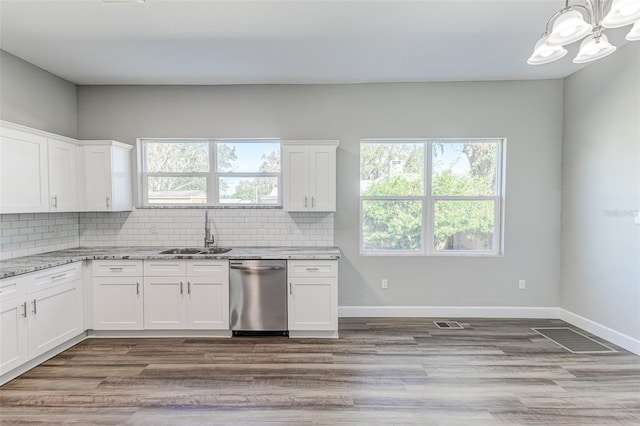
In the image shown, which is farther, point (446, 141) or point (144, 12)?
point (446, 141)

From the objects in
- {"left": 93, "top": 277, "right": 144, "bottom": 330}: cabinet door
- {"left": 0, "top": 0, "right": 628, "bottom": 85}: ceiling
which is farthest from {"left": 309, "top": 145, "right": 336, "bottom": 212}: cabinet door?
{"left": 93, "top": 277, "right": 144, "bottom": 330}: cabinet door

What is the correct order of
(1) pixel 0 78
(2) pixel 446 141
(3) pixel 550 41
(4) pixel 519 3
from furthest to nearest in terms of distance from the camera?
1. (2) pixel 446 141
2. (1) pixel 0 78
3. (4) pixel 519 3
4. (3) pixel 550 41

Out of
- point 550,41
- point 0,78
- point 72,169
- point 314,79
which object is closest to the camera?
point 550,41

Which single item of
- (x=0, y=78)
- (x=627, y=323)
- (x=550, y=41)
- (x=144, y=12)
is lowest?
(x=627, y=323)

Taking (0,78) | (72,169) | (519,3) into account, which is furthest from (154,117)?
(519,3)

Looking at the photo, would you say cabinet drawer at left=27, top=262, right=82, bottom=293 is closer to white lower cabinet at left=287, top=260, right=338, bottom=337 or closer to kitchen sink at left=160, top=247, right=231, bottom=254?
kitchen sink at left=160, top=247, right=231, bottom=254

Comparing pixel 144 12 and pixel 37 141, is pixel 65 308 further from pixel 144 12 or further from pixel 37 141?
pixel 144 12

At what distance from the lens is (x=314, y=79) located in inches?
156

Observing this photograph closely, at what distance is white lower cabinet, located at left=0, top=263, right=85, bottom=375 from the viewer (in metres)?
2.64

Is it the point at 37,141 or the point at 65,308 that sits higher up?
the point at 37,141

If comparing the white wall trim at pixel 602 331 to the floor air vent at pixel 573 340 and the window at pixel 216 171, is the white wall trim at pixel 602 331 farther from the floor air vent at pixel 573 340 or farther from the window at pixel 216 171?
the window at pixel 216 171

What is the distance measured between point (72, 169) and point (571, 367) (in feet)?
17.9

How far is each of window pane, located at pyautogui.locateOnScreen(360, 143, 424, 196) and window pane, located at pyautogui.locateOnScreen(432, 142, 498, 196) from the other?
0.21 metres

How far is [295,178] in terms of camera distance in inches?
150
